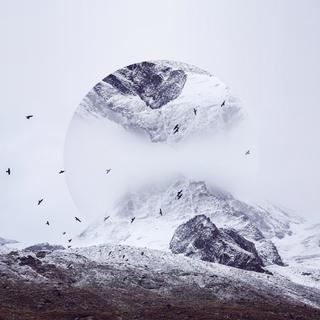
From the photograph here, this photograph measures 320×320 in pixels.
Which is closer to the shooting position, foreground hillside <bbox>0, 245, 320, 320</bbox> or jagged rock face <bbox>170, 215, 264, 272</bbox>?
foreground hillside <bbox>0, 245, 320, 320</bbox>

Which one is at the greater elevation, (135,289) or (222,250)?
(135,289)

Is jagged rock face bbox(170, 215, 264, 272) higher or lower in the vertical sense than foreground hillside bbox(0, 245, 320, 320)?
lower

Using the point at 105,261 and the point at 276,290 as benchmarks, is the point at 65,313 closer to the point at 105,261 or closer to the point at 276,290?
the point at 105,261

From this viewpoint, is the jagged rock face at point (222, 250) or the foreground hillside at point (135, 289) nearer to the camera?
the foreground hillside at point (135, 289)

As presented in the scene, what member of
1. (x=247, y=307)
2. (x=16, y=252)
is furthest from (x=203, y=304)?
(x=16, y=252)

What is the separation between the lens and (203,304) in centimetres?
11244

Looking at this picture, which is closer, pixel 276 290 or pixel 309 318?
pixel 309 318

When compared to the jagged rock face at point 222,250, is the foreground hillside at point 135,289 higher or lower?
higher

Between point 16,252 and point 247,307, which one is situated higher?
point 16,252

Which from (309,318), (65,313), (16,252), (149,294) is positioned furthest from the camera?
(16,252)

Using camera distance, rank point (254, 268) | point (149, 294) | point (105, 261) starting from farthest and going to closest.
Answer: point (254, 268), point (105, 261), point (149, 294)

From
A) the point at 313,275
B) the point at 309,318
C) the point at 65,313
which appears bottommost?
the point at 313,275

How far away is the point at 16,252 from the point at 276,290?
5784 cm

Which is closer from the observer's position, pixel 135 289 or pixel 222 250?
pixel 135 289
